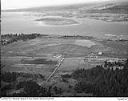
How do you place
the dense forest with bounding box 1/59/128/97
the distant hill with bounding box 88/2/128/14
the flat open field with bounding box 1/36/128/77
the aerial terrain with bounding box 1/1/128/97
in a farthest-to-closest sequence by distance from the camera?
the distant hill with bounding box 88/2/128/14
the flat open field with bounding box 1/36/128/77
the aerial terrain with bounding box 1/1/128/97
the dense forest with bounding box 1/59/128/97

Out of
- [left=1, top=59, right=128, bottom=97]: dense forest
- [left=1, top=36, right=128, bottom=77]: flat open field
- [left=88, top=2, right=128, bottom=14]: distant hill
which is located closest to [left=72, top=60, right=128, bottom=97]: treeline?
[left=1, top=59, right=128, bottom=97]: dense forest

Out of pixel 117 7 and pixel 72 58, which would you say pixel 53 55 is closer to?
pixel 72 58

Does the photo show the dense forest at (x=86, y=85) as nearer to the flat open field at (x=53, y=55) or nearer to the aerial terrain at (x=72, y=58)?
the aerial terrain at (x=72, y=58)

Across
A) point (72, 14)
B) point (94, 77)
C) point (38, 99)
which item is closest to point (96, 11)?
point (72, 14)

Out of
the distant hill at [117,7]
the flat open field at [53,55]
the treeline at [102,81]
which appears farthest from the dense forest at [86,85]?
the distant hill at [117,7]

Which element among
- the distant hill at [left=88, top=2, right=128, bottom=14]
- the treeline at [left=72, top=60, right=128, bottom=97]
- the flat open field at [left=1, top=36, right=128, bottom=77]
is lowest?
the treeline at [left=72, top=60, right=128, bottom=97]

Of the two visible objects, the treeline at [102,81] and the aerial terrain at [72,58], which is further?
the aerial terrain at [72,58]

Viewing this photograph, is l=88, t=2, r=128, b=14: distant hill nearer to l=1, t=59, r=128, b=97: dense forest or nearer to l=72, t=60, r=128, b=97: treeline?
l=72, t=60, r=128, b=97: treeline
